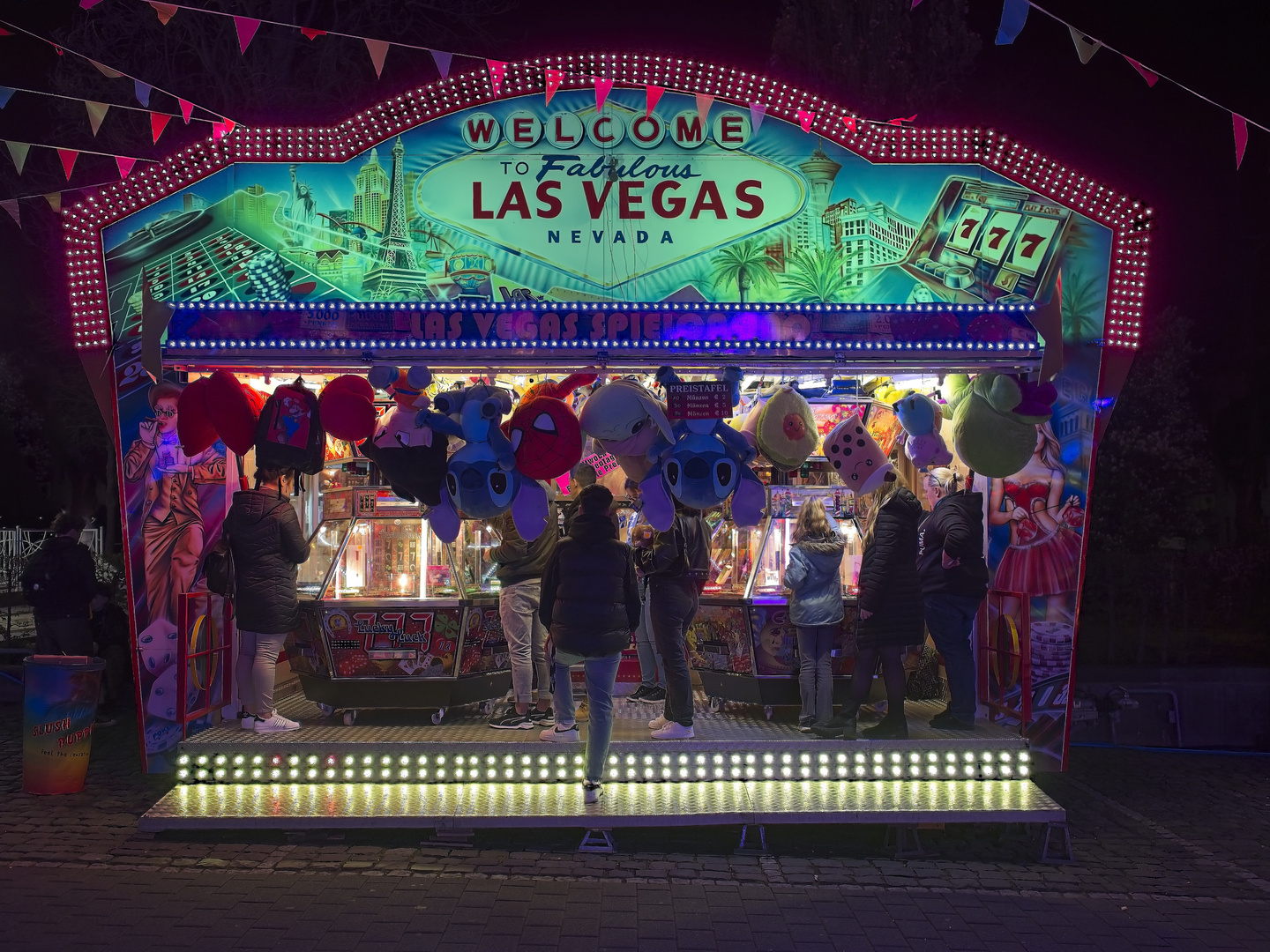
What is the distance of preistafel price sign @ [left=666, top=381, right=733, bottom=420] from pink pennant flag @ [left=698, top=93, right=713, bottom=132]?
2282 millimetres

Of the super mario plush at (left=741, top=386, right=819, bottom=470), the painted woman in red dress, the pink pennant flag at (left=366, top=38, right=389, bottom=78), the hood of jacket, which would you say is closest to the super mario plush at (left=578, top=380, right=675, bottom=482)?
the hood of jacket

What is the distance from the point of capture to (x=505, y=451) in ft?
20.9

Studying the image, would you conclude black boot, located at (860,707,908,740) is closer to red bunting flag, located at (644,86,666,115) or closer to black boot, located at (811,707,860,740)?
black boot, located at (811,707,860,740)

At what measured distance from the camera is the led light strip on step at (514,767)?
659 centimetres

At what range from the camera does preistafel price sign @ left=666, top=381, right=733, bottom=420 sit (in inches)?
251

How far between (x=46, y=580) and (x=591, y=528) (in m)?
5.85

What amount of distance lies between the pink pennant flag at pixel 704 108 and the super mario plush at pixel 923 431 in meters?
2.57

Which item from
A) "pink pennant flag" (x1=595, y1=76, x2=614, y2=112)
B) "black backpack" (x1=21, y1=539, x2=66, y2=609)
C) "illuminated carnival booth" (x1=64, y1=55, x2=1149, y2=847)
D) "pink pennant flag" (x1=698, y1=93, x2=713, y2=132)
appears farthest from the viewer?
"black backpack" (x1=21, y1=539, x2=66, y2=609)

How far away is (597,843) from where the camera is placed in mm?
6059

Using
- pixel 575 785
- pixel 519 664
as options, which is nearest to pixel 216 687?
pixel 519 664

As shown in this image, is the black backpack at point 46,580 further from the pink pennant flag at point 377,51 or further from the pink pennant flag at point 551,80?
the pink pennant flag at point 551,80

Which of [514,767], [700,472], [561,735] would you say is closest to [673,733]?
[561,735]

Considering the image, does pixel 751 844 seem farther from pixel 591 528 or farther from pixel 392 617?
pixel 392 617

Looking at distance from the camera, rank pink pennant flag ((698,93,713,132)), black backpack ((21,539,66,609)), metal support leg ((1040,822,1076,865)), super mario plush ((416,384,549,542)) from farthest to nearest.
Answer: black backpack ((21,539,66,609)) → pink pennant flag ((698,93,713,132)) → super mario plush ((416,384,549,542)) → metal support leg ((1040,822,1076,865))
